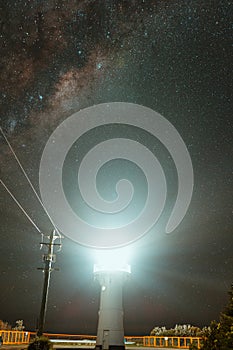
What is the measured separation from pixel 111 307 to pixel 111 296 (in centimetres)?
74

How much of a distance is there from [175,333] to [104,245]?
2040 cm

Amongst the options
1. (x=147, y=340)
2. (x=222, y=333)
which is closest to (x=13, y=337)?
A: (x=147, y=340)

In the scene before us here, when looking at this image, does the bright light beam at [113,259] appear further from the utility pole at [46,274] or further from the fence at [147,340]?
the fence at [147,340]

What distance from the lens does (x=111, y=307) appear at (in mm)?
25703

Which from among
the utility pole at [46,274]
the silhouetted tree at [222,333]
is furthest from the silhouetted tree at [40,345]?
the silhouetted tree at [222,333]

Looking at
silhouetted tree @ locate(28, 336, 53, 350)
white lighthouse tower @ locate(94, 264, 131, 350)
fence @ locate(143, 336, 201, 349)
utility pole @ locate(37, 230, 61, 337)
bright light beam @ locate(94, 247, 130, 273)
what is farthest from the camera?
fence @ locate(143, 336, 201, 349)

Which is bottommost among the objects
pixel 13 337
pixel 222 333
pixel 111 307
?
pixel 13 337

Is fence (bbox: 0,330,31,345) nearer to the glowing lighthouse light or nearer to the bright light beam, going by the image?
the glowing lighthouse light

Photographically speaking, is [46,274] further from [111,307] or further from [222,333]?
[222,333]

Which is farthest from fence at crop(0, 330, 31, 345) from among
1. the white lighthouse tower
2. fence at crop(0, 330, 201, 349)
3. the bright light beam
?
the bright light beam

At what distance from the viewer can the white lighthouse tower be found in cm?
2520

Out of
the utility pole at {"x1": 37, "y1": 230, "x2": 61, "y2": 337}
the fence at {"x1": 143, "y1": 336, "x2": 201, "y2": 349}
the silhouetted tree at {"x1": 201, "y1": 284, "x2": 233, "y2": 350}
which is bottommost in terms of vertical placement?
the fence at {"x1": 143, "y1": 336, "x2": 201, "y2": 349}

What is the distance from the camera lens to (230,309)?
1068 centimetres

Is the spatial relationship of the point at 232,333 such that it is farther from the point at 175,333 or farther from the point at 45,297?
the point at 175,333
